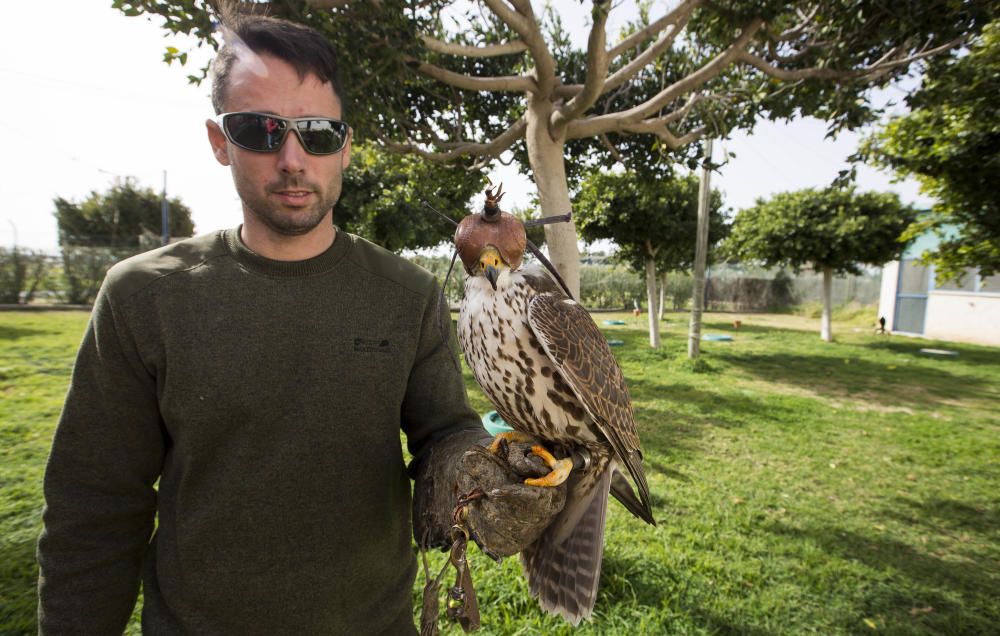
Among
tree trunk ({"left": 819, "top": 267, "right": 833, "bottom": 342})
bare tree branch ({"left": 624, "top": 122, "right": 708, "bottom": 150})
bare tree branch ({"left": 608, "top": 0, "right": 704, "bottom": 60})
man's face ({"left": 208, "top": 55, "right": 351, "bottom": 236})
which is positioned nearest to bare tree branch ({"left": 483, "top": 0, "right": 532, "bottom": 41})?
bare tree branch ({"left": 608, "top": 0, "right": 704, "bottom": 60})

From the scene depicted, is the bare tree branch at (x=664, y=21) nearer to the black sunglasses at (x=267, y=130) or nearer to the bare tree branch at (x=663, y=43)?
the bare tree branch at (x=663, y=43)

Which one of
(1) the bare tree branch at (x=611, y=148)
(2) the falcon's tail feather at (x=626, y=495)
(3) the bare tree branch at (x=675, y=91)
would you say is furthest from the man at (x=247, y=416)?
(1) the bare tree branch at (x=611, y=148)

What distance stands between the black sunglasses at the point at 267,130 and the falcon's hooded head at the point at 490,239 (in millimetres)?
479

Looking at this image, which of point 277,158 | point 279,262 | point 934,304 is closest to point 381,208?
point 279,262

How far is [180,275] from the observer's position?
1.34m

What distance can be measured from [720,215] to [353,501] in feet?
46.1

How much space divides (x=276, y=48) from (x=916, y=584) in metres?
4.62

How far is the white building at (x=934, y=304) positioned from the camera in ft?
45.5

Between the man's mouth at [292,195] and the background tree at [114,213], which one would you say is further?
the background tree at [114,213]

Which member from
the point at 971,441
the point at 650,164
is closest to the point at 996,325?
the point at 971,441

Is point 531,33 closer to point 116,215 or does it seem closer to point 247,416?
point 247,416

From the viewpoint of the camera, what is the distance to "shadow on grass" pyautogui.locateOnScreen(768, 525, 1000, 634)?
8.95 ft

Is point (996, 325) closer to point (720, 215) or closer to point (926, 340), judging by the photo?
point (926, 340)

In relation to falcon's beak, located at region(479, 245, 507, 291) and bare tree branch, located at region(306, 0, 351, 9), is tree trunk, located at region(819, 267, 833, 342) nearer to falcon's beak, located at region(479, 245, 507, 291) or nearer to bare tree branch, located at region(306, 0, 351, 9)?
bare tree branch, located at region(306, 0, 351, 9)
